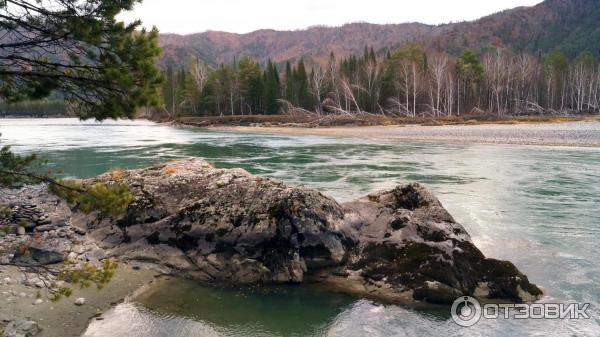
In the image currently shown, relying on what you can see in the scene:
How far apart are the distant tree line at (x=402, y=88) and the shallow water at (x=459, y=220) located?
60.5m

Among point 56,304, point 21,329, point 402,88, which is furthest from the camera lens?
point 402,88

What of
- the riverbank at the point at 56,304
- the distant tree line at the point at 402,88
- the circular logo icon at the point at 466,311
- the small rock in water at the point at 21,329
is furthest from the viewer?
the distant tree line at the point at 402,88

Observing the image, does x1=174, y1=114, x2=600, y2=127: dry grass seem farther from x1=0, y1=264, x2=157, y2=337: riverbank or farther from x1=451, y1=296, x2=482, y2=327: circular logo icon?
x1=0, y1=264, x2=157, y2=337: riverbank

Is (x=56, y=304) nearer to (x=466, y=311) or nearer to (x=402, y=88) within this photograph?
(x=466, y=311)

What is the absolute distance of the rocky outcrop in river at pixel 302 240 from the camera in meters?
9.62

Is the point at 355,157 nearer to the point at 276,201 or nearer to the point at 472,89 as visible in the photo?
the point at 276,201

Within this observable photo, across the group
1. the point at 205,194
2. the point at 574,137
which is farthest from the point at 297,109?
the point at 205,194

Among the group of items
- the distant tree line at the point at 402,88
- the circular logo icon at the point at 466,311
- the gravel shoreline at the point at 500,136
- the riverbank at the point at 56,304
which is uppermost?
the distant tree line at the point at 402,88

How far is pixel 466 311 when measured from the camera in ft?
28.9

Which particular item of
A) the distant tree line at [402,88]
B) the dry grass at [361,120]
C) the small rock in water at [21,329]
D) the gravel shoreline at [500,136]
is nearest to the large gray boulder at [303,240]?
the small rock in water at [21,329]

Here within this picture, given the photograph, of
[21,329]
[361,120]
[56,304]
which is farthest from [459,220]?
[361,120]

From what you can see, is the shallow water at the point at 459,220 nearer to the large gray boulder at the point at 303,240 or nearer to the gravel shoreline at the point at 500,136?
the large gray boulder at the point at 303,240

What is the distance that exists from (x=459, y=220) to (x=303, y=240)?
295 inches

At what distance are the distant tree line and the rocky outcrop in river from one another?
79.3 meters
